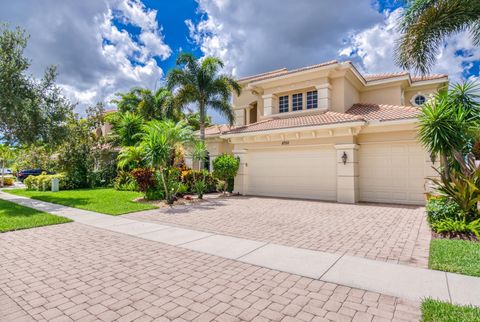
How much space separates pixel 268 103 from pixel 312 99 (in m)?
2.85

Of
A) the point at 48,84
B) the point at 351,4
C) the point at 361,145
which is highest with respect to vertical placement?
the point at 351,4

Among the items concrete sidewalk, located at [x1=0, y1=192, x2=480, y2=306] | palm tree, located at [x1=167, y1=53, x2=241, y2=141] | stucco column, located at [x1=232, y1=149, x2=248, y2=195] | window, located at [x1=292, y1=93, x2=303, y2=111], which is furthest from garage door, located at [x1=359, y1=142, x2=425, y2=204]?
palm tree, located at [x1=167, y1=53, x2=241, y2=141]

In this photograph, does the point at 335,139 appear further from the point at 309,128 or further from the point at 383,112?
the point at 383,112

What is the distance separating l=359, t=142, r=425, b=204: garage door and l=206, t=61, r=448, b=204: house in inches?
1.6

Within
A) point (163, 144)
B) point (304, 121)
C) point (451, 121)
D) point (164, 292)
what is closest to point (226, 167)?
point (163, 144)

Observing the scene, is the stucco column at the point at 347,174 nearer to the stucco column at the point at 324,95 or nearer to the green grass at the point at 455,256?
the stucco column at the point at 324,95

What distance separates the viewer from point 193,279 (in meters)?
4.43

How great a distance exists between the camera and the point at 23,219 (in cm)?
928

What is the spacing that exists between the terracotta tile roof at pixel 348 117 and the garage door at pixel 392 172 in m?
1.38

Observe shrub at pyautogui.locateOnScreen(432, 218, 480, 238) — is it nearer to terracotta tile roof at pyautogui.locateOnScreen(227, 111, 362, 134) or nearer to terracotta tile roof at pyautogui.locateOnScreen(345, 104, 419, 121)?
terracotta tile roof at pyautogui.locateOnScreen(345, 104, 419, 121)

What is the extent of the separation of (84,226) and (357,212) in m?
9.70

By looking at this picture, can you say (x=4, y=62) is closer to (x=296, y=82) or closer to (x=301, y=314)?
(x=296, y=82)

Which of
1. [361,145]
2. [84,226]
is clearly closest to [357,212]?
[361,145]

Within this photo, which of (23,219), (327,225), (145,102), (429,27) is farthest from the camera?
(145,102)
